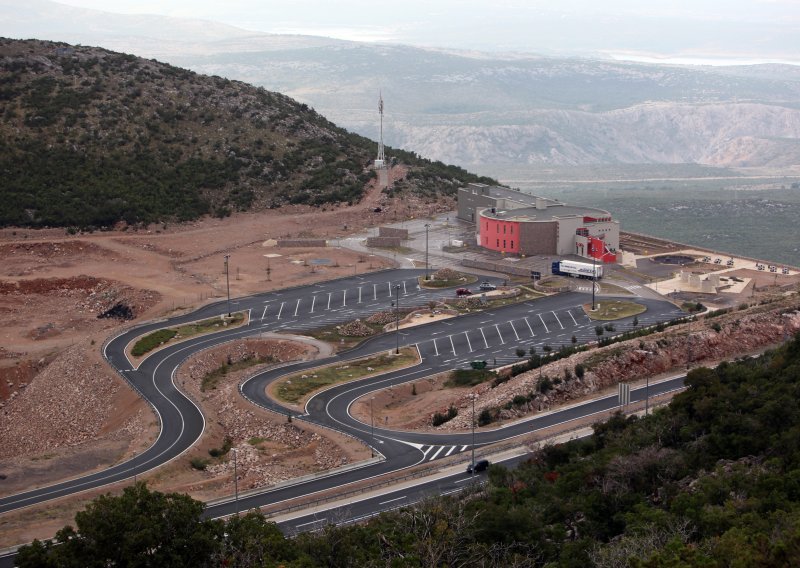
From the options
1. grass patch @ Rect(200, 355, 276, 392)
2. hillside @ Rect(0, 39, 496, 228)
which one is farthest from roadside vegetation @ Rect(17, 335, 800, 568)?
hillside @ Rect(0, 39, 496, 228)

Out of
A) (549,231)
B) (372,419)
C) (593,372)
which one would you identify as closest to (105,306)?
(372,419)

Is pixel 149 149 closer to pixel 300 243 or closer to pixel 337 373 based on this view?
pixel 300 243

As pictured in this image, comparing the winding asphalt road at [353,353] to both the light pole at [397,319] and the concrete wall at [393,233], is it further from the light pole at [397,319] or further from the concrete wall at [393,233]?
the concrete wall at [393,233]

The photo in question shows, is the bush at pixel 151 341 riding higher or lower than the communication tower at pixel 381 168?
lower

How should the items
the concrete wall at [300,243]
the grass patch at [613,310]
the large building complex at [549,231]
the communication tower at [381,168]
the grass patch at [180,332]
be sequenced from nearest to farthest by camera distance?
1. the grass patch at [180,332]
2. the grass patch at [613,310]
3. the large building complex at [549,231]
4. the concrete wall at [300,243]
5. the communication tower at [381,168]

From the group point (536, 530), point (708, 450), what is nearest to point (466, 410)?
point (708, 450)

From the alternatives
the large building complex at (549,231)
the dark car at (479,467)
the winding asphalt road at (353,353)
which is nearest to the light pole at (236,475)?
the winding asphalt road at (353,353)

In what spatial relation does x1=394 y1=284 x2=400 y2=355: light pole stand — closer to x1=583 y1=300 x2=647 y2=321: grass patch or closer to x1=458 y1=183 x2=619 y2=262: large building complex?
x1=583 y1=300 x2=647 y2=321: grass patch
